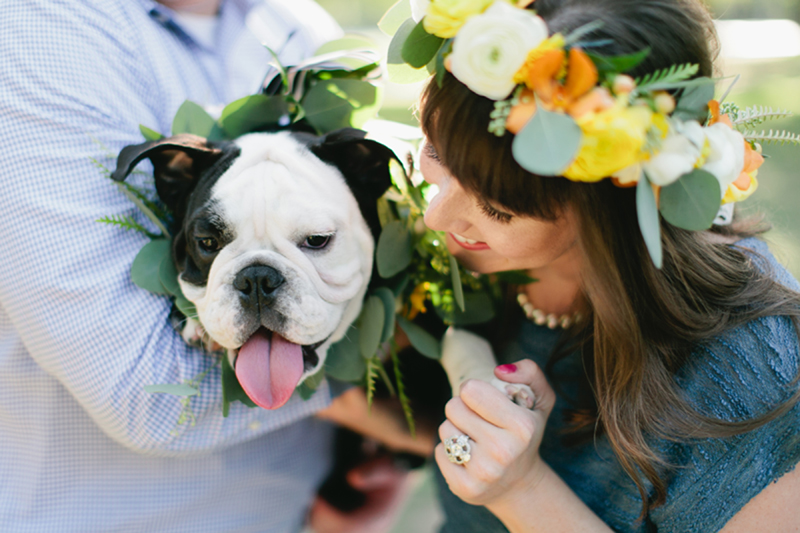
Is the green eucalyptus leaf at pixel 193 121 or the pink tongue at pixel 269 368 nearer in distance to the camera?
the pink tongue at pixel 269 368

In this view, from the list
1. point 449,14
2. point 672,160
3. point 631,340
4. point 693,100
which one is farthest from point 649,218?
point 449,14

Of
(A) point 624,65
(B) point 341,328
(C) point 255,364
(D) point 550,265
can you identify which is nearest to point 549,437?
(D) point 550,265

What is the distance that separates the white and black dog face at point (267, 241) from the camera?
43.0 inches

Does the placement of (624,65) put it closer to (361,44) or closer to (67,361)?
(361,44)

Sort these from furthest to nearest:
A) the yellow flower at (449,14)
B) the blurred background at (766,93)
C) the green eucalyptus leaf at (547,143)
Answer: the blurred background at (766,93) < the yellow flower at (449,14) < the green eucalyptus leaf at (547,143)

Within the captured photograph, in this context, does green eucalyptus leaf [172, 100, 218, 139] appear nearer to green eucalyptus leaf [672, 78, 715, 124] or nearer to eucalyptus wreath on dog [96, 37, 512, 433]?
eucalyptus wreath on dog [96, 37, 512, 433]

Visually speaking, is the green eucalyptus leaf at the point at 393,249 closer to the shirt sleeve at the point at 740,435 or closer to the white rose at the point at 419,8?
the white rose at the point at 419,8

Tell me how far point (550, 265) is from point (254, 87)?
991 mm

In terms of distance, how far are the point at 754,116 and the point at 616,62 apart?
1.33 ft

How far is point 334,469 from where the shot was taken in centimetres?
173

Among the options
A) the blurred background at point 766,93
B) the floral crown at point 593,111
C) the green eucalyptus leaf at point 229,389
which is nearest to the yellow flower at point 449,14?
the floral crown at point 593,111

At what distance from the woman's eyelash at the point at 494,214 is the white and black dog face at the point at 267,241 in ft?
0.99

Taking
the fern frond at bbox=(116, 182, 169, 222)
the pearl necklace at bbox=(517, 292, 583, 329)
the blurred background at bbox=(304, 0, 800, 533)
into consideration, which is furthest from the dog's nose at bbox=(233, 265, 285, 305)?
the blurred background at bbox=(304, 0, 800, 533)

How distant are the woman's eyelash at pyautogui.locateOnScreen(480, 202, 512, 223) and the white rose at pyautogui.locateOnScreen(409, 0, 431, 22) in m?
0.34
